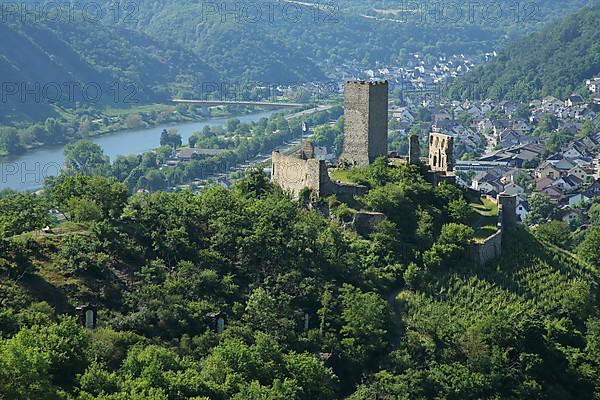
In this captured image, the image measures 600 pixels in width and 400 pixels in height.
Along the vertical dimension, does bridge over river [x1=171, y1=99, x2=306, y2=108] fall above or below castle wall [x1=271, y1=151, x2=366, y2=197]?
above

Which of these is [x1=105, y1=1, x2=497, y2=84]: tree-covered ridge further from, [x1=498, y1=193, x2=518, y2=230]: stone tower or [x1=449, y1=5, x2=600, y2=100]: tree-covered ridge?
[x1=498, y1=193, x2=518, y2=230]: stone tower

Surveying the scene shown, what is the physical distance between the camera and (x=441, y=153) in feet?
89.9

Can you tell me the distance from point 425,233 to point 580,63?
6191 cm

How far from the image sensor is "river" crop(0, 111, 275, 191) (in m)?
53.4

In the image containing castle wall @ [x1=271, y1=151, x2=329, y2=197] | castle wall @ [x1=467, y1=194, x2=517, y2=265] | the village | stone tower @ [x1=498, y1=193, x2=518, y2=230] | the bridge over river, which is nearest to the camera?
castle wall @ [x1=467, y1=194, x2=517, y2=265]

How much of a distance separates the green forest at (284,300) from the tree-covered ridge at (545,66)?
56.6 meters

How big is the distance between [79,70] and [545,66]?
117 ft

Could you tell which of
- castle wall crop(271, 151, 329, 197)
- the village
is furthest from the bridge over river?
castle wall crop(271, 151, 329, 197)

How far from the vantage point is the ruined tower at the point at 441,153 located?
27172 mm

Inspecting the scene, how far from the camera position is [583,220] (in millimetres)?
42125

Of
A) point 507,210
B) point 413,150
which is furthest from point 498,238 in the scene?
point 413,150

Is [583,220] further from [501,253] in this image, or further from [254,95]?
[254,95]

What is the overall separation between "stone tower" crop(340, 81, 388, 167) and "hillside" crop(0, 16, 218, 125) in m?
44.1

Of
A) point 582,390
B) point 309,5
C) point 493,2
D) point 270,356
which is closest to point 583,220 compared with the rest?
point 582,390
